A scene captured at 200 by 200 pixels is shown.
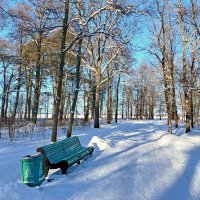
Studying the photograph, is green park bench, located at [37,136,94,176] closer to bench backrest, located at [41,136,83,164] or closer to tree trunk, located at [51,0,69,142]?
bench backrest, located at [41,136,83,164]

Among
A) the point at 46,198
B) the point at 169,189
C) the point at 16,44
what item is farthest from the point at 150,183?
the point at 16,44

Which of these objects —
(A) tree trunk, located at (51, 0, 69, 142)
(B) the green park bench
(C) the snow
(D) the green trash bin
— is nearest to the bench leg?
(B) the green park bench

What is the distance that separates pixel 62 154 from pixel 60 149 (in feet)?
0.62

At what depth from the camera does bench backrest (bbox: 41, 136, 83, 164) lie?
7754 mm

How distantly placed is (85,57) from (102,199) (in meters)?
21.5

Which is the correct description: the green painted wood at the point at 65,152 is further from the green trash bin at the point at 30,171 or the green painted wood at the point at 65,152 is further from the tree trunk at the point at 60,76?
the tree trunk at the point at 60,76

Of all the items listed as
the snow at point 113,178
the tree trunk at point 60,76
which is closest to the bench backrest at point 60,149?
the snow at point 113,178

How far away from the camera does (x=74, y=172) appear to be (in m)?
8.10

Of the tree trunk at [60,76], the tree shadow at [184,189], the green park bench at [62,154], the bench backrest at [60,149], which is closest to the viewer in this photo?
the tree shadow at [184,189]

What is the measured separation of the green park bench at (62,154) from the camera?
24.7ft

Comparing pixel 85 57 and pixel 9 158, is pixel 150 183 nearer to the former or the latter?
pixel 9 158

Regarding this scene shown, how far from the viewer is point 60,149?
8.80 meters

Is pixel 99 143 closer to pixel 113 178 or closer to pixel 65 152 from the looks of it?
pixel 65 152

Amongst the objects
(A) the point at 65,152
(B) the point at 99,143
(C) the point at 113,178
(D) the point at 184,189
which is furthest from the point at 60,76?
(D) the point at 184,189
